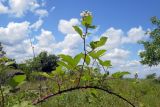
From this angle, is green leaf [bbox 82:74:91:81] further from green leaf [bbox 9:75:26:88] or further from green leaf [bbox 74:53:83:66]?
green leaf [bbox 9:75:26:88]

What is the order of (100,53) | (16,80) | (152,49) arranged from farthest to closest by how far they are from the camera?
(152,49)
(100,53)
(16,80)

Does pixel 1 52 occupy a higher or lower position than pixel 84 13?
lower

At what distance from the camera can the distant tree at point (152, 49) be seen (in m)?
40.0

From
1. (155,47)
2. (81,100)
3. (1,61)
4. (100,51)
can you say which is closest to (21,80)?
(1,61)

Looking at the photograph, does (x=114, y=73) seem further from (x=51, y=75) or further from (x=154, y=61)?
(x=154, y=61)

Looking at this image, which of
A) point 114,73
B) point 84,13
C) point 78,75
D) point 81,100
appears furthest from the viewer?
point 81,100

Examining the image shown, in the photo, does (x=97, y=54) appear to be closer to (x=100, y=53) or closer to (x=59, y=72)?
(x=100, y=53)

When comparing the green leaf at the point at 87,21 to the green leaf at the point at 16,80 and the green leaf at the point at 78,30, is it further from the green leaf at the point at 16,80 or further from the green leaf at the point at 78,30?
the green leaf at the point at 16,80

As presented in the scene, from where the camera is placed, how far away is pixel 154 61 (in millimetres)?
40750

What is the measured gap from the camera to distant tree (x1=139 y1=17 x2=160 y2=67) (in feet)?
131

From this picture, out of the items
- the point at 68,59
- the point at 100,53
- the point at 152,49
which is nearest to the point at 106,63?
the point at 100,53

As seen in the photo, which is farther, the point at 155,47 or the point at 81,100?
the point at 155,47

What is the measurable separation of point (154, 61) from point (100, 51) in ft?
131

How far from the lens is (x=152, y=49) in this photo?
1572 inches
